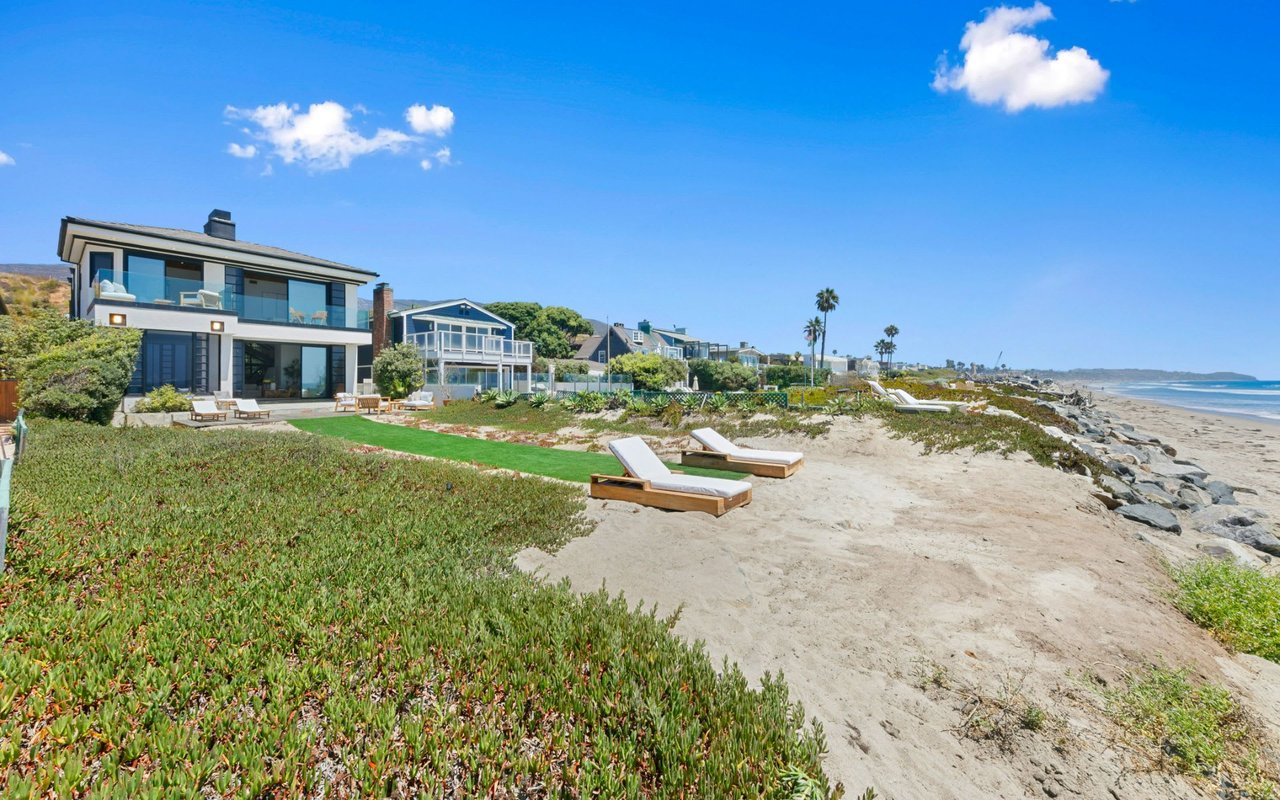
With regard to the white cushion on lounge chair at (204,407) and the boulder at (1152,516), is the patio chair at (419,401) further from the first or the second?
the boulder at (1152,516)

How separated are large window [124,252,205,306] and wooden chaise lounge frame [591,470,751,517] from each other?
20905 millimetres

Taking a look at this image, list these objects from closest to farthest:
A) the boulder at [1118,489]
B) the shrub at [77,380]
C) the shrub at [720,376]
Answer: the boulder at [1118,489]
the shrub at [77,380]
the shrub at [720,376]

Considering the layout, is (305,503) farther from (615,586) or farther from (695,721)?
(695,721)

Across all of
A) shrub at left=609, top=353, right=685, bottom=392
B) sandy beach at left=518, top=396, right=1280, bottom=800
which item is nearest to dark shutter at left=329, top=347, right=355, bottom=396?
shrub at left=609, top=353, right=685, bottom=392

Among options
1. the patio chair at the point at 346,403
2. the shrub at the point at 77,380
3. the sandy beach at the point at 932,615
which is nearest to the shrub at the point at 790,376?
the patio chair at the point at 346,403

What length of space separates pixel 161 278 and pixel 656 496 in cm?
2253

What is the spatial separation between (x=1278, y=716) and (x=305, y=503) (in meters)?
8.84

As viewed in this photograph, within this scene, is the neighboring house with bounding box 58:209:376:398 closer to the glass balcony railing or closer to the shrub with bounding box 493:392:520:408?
the glass balcony railing

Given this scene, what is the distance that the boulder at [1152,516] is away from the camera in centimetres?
873

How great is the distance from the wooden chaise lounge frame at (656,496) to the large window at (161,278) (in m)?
20.9

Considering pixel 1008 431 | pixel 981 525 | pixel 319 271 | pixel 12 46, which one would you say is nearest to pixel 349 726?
pixel 981 525

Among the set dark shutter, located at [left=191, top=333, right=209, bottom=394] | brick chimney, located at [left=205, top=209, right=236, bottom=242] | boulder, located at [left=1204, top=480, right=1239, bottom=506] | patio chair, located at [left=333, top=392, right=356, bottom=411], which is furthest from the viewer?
brick chimney, located at [left=205, top=209, right=236, bottom=242]

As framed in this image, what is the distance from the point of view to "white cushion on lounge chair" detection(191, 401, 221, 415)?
56.4 ft

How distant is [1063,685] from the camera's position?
11.8ft
